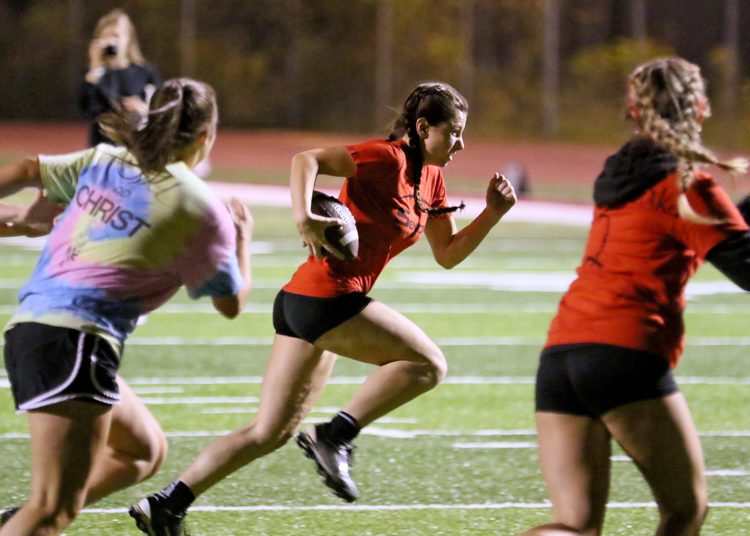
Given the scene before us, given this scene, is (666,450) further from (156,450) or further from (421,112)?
(421,112)

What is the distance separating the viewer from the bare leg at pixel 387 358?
5387 millimetres

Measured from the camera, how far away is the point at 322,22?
122ft

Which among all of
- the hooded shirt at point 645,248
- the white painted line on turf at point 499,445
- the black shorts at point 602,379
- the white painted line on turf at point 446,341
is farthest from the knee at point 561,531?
the white painted line on turf at point 446,341

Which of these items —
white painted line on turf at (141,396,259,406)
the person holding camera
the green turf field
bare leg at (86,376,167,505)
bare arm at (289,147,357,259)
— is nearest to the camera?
bare leg at (86,376,167,505)

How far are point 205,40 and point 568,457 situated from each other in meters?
33.4

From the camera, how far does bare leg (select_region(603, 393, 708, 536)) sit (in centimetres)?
396

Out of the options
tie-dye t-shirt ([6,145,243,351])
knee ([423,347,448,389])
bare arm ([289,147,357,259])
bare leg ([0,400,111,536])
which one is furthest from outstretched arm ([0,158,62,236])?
knee ([423,347,448,389])

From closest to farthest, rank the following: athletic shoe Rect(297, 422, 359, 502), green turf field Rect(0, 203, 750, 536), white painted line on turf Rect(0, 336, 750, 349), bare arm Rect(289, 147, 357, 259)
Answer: bare arm Rect(289, 147, 357, 259) < athletic shoe Rect(297, 422, 359, 502) < green turf field Rect(0, 203, 750, 536) < white painted line on turf Rect(0, 336, 750, 349)

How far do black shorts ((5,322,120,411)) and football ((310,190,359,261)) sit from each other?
1.25 m

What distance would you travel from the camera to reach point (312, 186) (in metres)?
5.05

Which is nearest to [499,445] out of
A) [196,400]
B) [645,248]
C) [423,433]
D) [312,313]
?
[423,433]

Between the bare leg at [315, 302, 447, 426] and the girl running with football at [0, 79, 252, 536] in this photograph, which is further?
the bare leg at [315, 302, 447, 426]

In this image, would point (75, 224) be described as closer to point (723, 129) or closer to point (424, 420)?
point (424, 420)

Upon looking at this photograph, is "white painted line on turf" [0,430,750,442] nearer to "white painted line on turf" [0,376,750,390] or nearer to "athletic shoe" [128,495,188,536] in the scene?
"white painted line on turf" [0,376,750,390]
